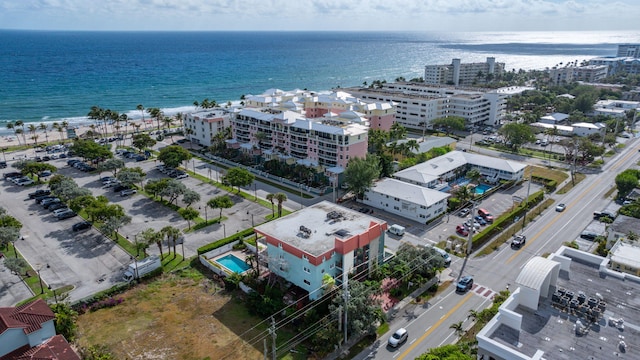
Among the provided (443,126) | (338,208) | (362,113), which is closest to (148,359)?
(338,208)

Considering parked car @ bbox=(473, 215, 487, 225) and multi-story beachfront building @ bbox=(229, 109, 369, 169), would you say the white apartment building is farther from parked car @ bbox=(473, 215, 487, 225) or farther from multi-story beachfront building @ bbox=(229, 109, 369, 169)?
multi-story beachfront building @ bbox=(229, 109, 369, 169)

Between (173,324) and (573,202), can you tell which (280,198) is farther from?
(573,202)

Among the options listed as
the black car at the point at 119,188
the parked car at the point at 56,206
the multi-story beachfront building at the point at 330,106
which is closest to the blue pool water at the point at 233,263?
the parked car at the point at 56,206

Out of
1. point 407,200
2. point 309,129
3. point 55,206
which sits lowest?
point 55,206

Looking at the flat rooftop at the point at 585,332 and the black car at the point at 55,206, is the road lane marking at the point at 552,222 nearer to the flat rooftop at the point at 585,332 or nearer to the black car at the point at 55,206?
the flat rooftop at the point at 585,332

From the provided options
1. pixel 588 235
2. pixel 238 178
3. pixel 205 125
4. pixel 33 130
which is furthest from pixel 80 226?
pixel 588 235

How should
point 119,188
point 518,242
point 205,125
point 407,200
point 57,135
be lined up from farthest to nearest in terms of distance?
1. point 57,135
2. point 205,125
3. point 119,188
4. point 407,200
5. point 518,242

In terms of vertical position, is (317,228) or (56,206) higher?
(317,228)

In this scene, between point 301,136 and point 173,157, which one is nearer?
point 173,157
